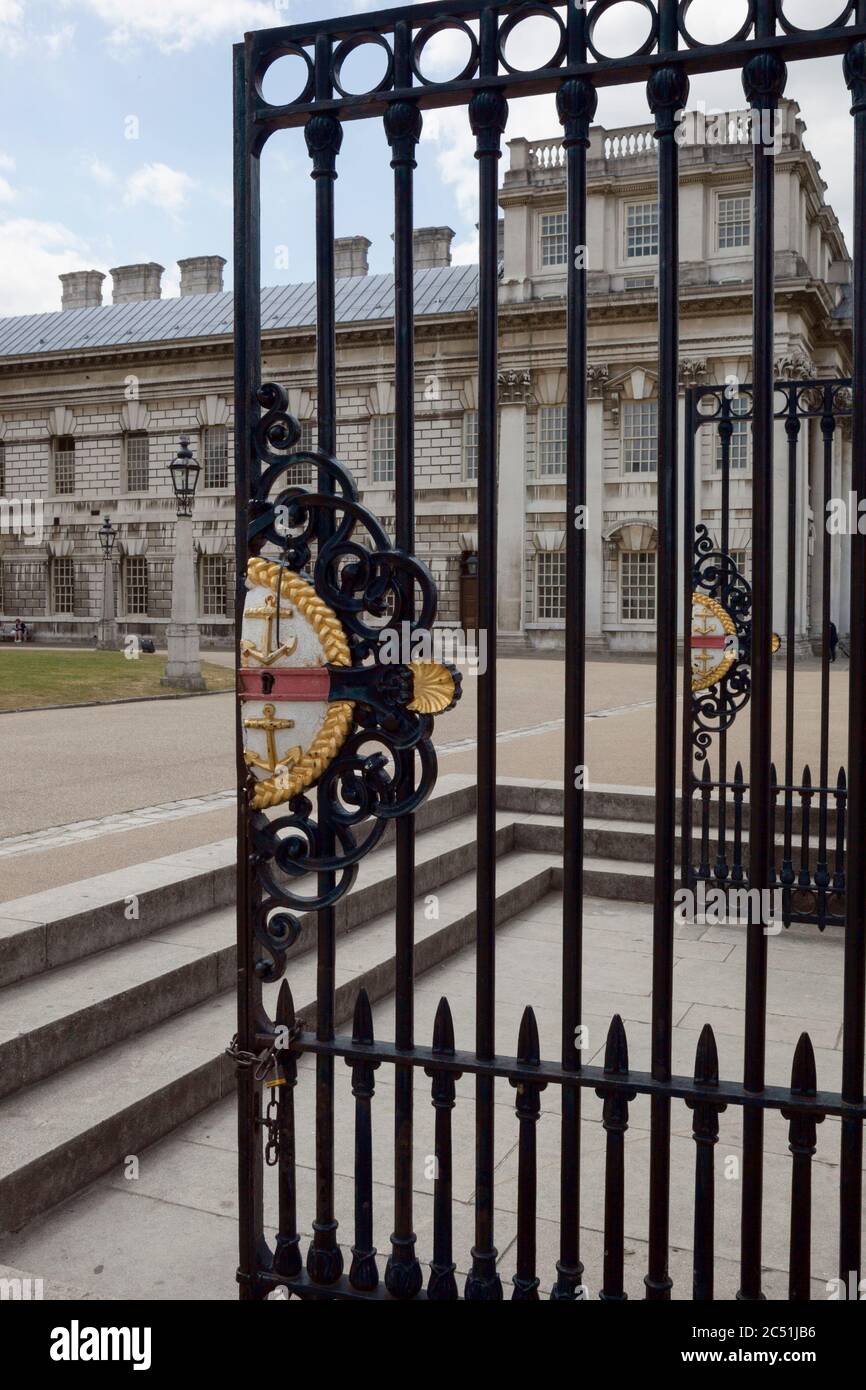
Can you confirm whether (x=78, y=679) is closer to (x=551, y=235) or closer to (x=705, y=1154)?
(x=705, y=1154)

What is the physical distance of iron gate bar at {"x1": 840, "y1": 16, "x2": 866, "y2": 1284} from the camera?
2268mm

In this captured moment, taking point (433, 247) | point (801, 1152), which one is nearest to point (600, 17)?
point (801, 1152)

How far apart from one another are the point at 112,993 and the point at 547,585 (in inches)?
1336

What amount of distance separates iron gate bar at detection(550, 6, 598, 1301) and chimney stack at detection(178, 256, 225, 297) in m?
48.3

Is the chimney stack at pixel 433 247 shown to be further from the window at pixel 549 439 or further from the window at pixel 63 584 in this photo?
the window at pixel 63 584

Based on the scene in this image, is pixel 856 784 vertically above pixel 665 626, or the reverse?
pixel 665 626

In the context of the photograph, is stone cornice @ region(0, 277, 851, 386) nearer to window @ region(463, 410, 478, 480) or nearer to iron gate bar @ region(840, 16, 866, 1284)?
window @ region(463, 410, 478, 480)

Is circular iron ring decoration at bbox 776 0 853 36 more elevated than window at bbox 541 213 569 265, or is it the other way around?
window at bbox 541 213 569 265

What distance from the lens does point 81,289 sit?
51.8 m

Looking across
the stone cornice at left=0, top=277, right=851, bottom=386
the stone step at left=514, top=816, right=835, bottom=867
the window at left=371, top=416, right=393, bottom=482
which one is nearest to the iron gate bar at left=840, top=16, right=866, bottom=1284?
the stone step at left=514, top=816, right=835, bottom=867

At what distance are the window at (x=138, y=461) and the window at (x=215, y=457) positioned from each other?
110 inches

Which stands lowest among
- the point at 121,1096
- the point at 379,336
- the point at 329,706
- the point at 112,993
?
the point at 121,1096
